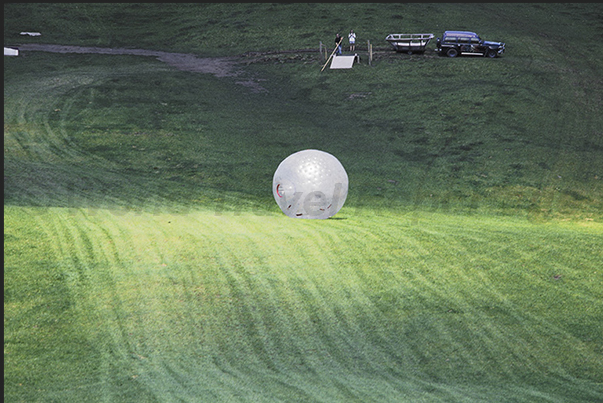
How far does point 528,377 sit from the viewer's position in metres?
9.60

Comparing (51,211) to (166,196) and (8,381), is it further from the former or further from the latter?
(8,381)

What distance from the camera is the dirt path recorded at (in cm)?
3466

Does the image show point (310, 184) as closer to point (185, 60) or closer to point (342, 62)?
point (342, 62)

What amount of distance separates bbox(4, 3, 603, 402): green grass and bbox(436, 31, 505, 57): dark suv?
1167 millimetres

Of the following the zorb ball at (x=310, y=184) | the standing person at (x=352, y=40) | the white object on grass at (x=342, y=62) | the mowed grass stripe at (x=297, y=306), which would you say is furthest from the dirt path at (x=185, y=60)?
the mowed grass stripe at (x=297, y=306)

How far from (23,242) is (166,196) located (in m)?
5.48

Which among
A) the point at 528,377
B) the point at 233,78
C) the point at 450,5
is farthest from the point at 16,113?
the point at 450,5

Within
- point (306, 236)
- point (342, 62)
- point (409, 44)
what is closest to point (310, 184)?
point (306, 236)

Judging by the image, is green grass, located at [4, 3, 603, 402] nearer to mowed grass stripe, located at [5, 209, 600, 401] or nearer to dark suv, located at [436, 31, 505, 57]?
mowed grass stripe, located at [5, 209, 600, 401]

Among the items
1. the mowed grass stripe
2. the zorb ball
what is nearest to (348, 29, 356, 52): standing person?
the zorb ball

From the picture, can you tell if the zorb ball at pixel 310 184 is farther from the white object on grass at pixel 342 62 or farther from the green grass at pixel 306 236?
the white object on grass at pixel 342 62

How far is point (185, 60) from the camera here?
37.5m

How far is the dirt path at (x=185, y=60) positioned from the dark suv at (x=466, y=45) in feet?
36.2

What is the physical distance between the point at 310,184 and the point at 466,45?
23.3 metres
